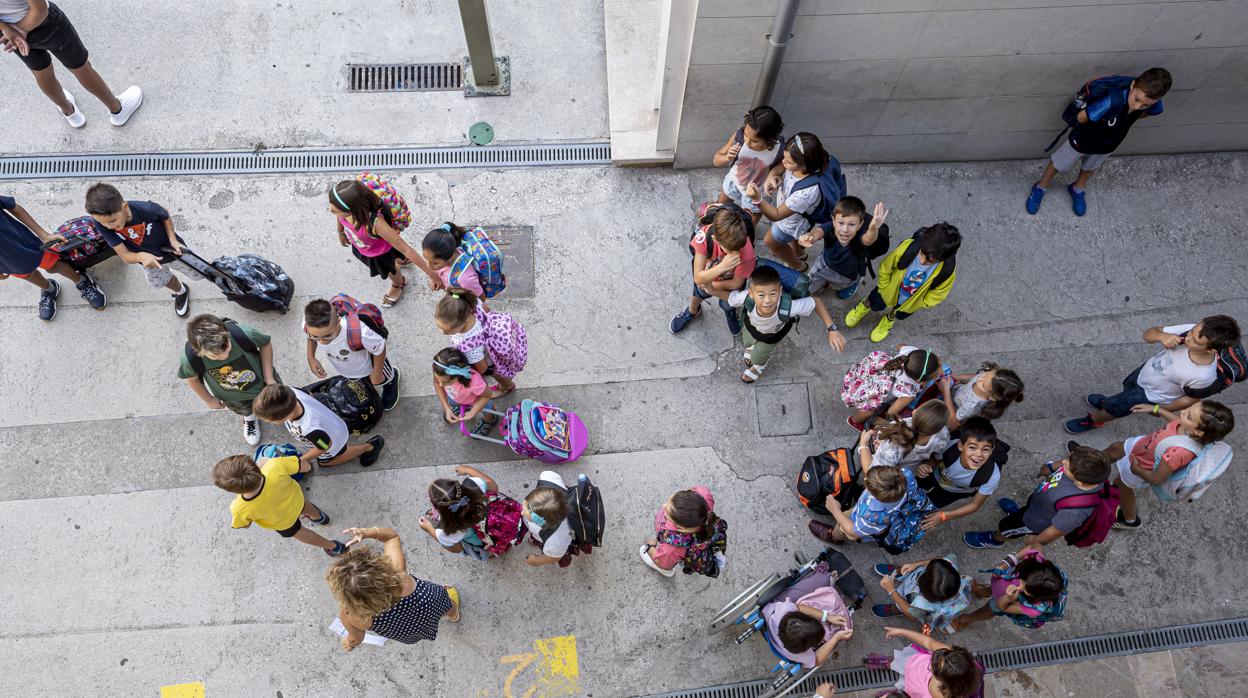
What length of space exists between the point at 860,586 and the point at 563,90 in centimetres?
470

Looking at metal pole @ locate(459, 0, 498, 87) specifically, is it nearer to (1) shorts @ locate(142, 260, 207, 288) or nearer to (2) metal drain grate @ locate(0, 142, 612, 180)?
(2) metal drain grate @ locate(0, 142, 612, 180)

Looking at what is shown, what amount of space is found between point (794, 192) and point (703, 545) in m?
2.42

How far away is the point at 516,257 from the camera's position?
5.97 metres

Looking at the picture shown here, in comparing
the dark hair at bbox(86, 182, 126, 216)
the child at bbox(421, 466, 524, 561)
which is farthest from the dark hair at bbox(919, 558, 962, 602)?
the dark hair at bbox(86, 182, 126, 216)

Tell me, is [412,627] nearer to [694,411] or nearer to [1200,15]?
[694,411]

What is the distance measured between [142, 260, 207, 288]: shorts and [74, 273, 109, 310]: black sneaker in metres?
0.66

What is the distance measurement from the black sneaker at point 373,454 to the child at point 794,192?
10.3ft

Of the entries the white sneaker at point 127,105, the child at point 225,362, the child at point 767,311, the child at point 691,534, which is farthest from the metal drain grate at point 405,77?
the child at point 691,534

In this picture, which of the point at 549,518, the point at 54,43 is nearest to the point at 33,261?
the point at 54,43

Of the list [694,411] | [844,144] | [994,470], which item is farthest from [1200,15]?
[694,411]

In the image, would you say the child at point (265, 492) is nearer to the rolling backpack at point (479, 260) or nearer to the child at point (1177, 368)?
the rolling backpack at point (479, 260)

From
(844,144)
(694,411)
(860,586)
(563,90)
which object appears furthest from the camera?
(563,90)

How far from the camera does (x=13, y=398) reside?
17.7 feet

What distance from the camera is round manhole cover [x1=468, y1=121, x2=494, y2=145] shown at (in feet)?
Answer: 20.9
